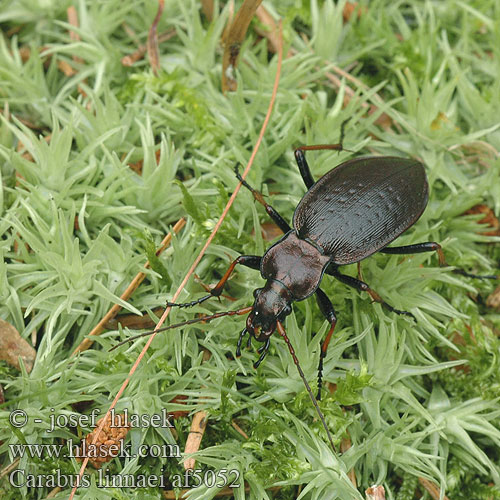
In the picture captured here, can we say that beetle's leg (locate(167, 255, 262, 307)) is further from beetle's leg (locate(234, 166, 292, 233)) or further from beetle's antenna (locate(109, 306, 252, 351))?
beetle's leg (locate(234, 166, 292, 233))

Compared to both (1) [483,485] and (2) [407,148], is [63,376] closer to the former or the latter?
(1) [483,485]

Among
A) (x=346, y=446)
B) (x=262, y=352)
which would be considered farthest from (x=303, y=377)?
(x=346, y=446)

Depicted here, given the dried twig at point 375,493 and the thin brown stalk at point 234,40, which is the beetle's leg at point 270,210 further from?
Answer: the dried twig at point 375,493

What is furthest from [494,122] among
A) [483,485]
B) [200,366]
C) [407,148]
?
[200,366]

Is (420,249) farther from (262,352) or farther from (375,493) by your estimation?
(375,493)

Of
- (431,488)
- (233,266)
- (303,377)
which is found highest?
(233,266)

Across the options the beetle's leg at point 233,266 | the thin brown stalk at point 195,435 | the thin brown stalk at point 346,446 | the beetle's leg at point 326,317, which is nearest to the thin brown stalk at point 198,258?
the beetle's leg at point 233,266

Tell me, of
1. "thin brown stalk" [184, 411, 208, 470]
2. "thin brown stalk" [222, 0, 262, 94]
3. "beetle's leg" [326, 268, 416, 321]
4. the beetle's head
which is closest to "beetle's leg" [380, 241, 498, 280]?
"beetle's leg" [326, 268, 416, 321]

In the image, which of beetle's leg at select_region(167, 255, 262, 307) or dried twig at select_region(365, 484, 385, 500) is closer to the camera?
dried twig at select_region(365, 484, 385, 500)
